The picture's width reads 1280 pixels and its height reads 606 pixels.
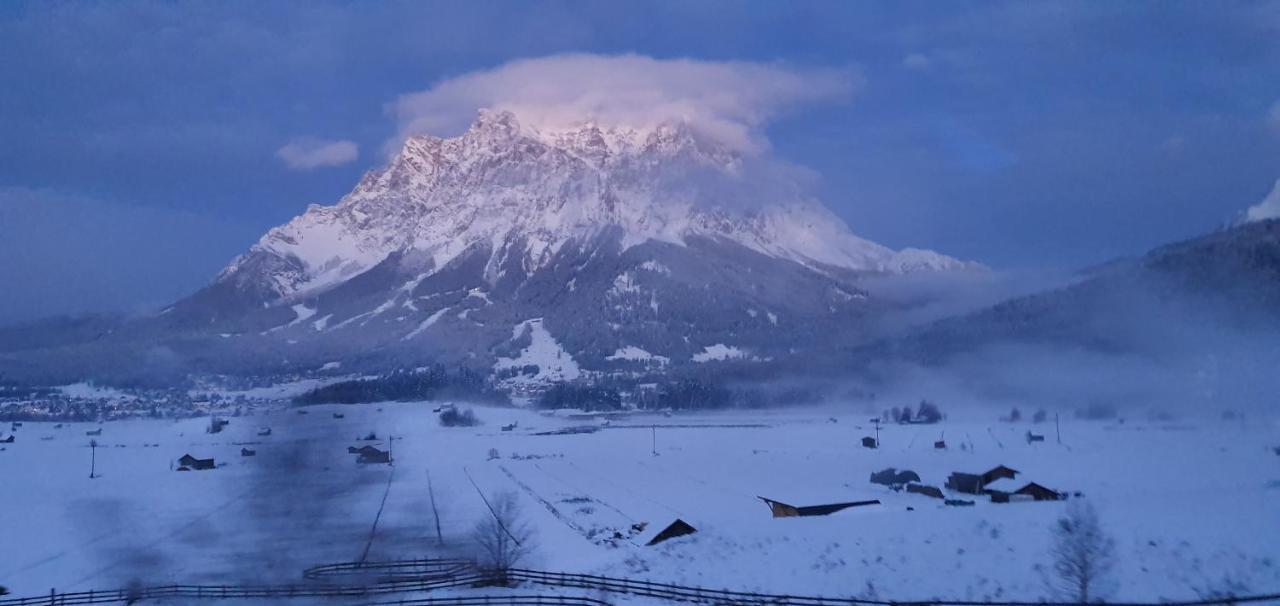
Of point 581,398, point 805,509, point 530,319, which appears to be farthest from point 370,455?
point 530,319

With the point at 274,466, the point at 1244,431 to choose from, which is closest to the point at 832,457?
the point at 1244,431

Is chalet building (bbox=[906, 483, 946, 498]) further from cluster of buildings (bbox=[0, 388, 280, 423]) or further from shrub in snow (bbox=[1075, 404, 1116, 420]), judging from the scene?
cluster of buildings (bbox=[0, 388, 280, 423])

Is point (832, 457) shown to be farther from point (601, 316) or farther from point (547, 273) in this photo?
point (547, 273)

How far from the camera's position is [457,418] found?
3105 inches

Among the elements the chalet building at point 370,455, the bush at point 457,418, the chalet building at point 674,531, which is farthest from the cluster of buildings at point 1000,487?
→ the bush at point 457,418

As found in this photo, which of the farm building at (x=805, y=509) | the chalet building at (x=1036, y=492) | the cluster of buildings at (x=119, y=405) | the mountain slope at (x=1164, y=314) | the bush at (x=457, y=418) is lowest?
the farm building at (x=805, y=509)

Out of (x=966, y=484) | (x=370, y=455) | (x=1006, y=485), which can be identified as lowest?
(x=966, y=484)

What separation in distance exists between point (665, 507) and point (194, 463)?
24817mm

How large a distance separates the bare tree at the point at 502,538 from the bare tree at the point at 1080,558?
33.6ft

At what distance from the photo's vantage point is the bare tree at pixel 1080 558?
1772 centimetres

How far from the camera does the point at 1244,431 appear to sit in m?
43.7

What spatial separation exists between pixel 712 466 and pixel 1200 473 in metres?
19.5

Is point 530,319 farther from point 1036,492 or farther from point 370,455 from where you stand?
point 1036,492

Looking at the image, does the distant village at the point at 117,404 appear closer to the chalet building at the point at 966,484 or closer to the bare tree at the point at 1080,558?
the chalet building at the point at 966,484
